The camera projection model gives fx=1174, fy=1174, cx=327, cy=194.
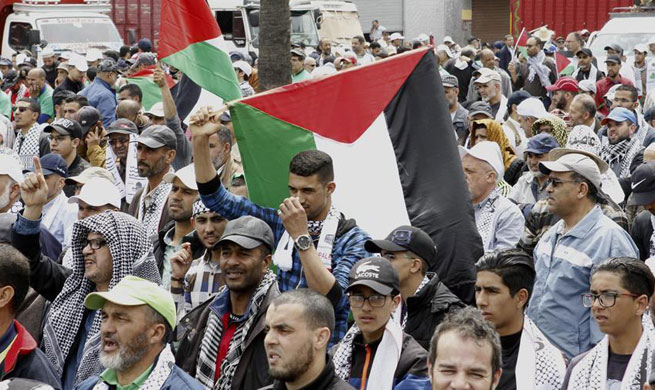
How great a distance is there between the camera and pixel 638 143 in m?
10.9

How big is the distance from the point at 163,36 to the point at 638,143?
4.58 metres

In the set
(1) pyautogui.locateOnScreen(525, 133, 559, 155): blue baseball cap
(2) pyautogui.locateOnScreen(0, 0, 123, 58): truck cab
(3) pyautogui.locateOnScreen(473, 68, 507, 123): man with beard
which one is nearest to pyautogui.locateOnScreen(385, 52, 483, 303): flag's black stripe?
(1) pyautogui.locateOnScreen(525, 133, 559, 155): blue baseball cap

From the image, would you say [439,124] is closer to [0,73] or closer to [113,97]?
[113,97]

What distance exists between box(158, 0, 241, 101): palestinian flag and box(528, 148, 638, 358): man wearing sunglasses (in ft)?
9.94

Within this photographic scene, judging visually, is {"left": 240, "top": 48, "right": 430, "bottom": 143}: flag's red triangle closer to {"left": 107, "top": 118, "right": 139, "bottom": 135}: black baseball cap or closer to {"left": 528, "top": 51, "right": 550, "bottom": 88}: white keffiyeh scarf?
{"left": 107, "top": 118, "right": 139, "bottom": 135}: black baseball cap

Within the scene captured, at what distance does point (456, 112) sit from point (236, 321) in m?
7.88

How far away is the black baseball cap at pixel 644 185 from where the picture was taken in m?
7.52

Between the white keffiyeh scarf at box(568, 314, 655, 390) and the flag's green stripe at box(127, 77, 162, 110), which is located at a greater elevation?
the white keffiyeh scarf at box(568, 314, 655, 390)

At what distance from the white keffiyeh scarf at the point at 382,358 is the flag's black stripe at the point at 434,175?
1.35m

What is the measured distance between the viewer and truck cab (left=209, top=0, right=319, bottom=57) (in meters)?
25.9

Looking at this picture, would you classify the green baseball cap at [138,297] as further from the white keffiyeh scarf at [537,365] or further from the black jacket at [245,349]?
the white keffiyeh scarf at [537,365]

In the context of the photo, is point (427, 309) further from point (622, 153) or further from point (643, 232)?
point (622, 153)

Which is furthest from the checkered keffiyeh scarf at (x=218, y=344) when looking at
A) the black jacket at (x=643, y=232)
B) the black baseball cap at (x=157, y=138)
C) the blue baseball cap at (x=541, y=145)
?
the blue baseball cap at (x=541, y=145)

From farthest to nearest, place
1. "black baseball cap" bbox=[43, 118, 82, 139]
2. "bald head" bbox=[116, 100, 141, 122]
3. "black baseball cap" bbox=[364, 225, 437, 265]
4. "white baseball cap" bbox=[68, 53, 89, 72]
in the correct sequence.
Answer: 1. "white baseball cap" bbox=[68, 53, 89, 72]
2. "bald head" bbox=[116, 100, 141, 122]
3. "black baseball cap" bbox=[43, 118, 82, 139]
4. "black baseball cap" bbox=[364, 225, 437, 265]
